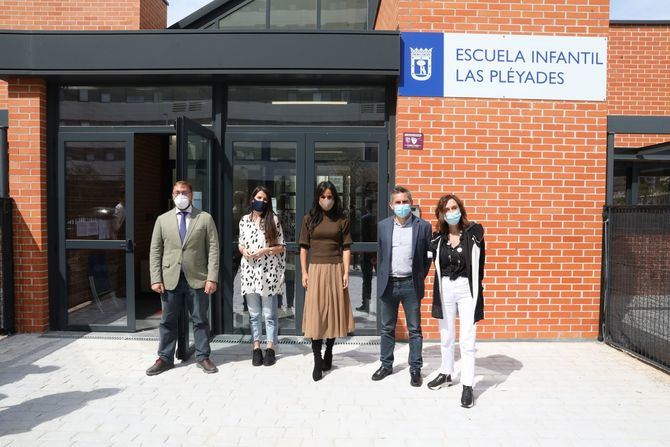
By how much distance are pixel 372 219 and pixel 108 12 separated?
4.85m

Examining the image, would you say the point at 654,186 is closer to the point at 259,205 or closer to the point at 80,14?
the point at 259,205

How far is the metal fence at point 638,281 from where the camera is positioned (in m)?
4.79

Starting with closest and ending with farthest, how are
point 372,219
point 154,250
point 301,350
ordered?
point 154,250, point 301,350, point 372,219

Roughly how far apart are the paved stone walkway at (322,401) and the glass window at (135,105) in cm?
271

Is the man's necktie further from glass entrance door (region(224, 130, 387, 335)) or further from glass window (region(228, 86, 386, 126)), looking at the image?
glass window (region(228, 86, 386, 126))

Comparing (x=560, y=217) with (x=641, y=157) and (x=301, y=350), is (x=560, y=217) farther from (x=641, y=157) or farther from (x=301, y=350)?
(x=301, y=350)

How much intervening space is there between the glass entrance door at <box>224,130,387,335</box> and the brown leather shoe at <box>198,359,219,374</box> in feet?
4.07

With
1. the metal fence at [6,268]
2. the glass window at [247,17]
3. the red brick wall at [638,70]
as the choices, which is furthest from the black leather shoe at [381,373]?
the red brick wall at [638,70]

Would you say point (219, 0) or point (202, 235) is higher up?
point (219, 0)

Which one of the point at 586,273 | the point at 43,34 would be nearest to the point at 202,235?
the point at 43,34

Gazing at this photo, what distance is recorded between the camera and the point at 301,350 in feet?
17.7

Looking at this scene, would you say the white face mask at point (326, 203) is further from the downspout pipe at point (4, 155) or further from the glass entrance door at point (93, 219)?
Result: the downspout pipe at point (4, 155)

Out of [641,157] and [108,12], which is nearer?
[641,157]

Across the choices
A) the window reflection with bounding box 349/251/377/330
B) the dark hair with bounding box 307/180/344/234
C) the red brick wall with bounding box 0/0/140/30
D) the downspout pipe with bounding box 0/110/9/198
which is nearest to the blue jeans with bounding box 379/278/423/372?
the dark hair with bounding box 307/180/344/234
